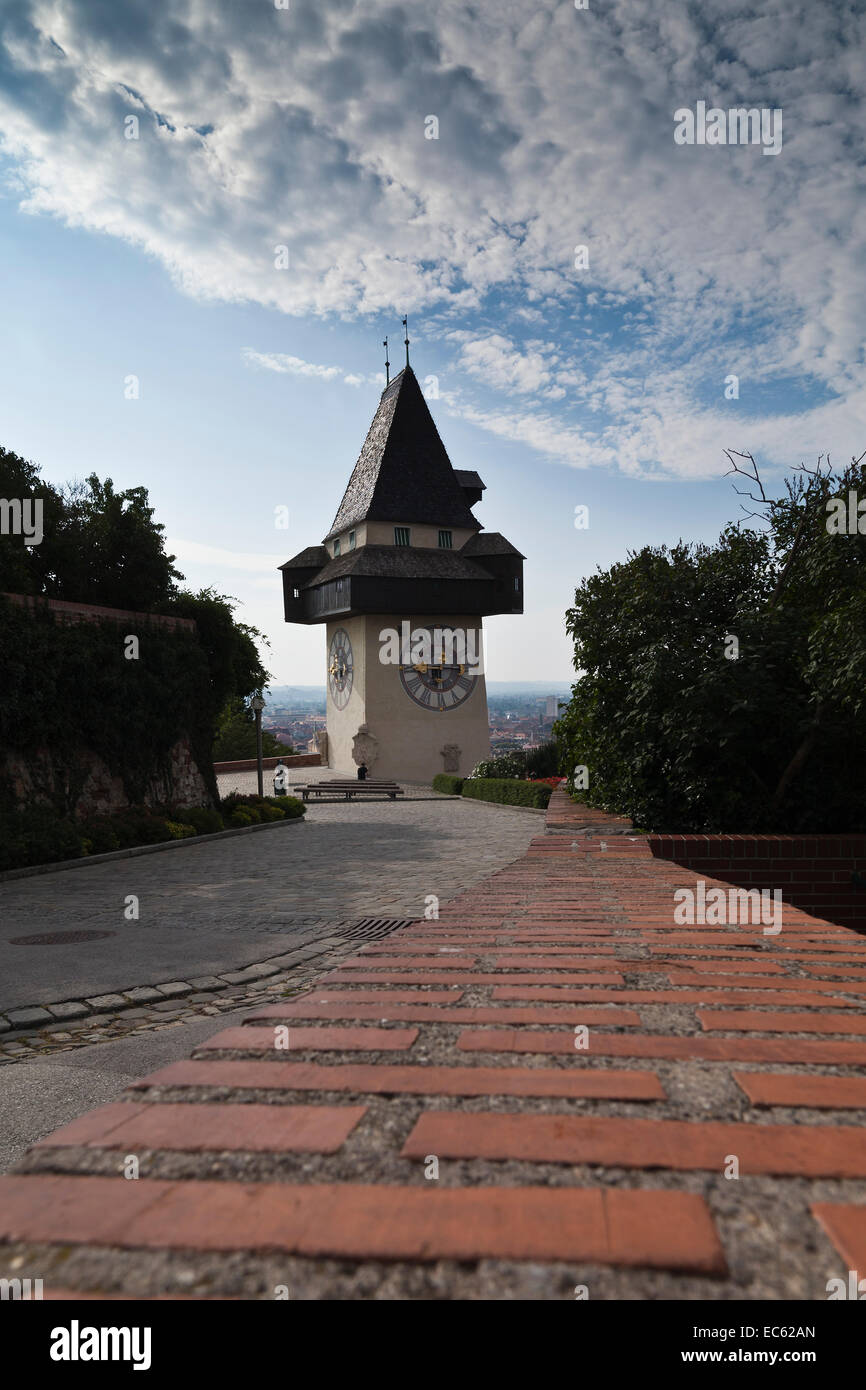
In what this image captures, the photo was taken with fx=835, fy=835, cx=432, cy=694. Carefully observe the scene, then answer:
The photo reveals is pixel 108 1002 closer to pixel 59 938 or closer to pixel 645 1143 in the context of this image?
pixel 59 938

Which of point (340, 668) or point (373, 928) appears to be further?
point (340, 668)

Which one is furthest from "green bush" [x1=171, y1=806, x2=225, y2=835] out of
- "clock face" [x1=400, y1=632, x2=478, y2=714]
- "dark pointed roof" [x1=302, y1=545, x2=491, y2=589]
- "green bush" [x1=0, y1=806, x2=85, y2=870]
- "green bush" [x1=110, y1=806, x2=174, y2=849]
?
"clock face" [x1=400, y1=632, x2=478, y2=714]

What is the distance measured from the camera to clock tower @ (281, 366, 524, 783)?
119ft

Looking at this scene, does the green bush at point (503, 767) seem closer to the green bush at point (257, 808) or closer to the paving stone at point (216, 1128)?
the green bush at point (257, 808)

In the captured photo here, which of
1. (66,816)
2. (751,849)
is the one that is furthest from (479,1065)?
(66,816)

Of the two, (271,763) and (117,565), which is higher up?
(117,565)

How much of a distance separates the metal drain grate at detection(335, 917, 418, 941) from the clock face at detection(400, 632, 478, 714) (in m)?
28.0

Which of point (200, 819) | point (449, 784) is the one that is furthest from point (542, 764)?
point (200, 819)

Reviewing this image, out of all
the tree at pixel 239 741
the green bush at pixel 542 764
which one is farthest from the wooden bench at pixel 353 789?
the tree at pixel 239 741

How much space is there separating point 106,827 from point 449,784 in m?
16.9

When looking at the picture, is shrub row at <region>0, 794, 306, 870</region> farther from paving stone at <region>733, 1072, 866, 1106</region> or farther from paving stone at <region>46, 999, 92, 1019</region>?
paving stone at <region>733, 1072, 866, 1106</region>

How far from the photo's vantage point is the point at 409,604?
117 ft
